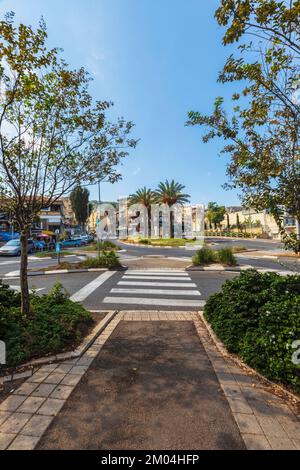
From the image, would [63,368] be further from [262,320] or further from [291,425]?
[262,320]

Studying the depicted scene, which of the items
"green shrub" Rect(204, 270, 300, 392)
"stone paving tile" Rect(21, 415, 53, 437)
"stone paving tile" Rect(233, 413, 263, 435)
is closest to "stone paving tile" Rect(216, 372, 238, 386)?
"green shrub" Rect(204, 270, 300, 392)

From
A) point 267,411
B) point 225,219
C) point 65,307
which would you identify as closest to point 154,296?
point 65,307

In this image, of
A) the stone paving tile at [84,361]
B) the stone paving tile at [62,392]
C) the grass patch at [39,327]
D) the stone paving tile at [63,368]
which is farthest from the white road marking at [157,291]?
the stone paving tile at [62,392]

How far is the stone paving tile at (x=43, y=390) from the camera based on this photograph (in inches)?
114

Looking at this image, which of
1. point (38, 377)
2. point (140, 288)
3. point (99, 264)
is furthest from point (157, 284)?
point (38, 377)

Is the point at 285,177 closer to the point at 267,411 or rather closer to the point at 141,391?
the point at 267,411

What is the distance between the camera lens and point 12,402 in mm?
2768

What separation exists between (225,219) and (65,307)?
75.0 metres

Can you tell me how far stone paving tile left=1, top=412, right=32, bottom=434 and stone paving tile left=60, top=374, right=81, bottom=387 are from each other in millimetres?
613

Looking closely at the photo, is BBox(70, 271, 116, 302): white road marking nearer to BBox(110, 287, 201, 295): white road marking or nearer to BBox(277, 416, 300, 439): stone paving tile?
BBox(110, 287, 201, 295): white road marking

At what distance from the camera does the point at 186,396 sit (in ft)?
9.43

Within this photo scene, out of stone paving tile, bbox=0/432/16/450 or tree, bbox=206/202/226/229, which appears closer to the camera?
stone paving tile, bbox=0/432/16/450

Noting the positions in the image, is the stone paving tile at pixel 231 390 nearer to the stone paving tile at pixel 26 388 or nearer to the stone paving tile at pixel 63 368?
the stone paving tile at pixel 63 368

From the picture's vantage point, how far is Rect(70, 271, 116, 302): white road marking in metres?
8.15
